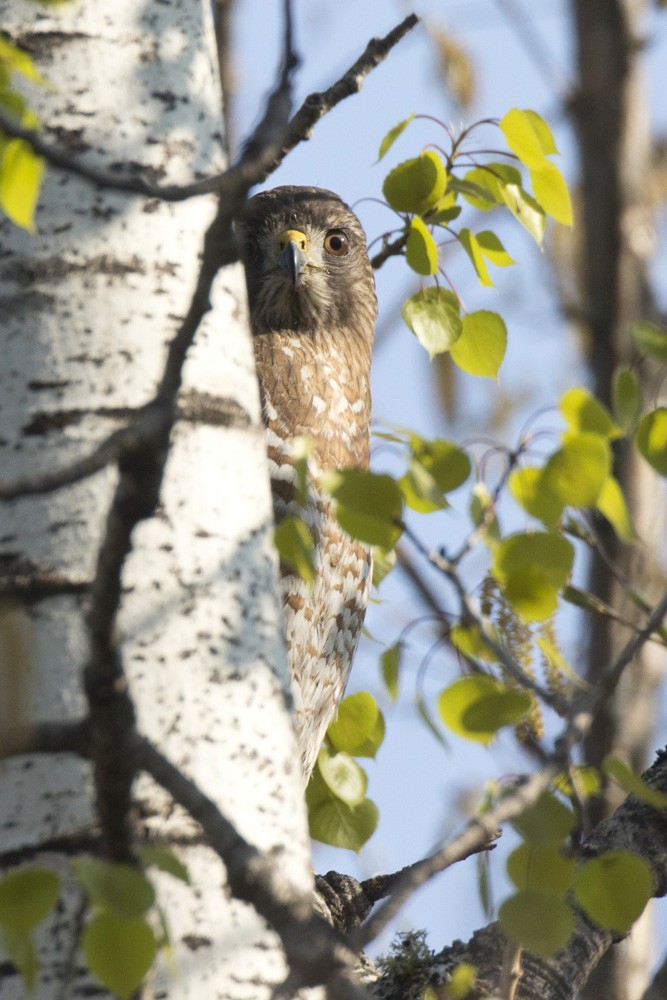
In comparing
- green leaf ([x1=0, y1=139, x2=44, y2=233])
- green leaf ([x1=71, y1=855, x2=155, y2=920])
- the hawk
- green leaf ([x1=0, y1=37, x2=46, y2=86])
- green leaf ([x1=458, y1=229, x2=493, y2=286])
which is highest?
the hawk

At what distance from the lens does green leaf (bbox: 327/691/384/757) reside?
86.8 inches

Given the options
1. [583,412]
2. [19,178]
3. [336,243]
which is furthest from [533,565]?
[336,243]

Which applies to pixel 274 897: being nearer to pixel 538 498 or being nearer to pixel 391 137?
pixel 538 498

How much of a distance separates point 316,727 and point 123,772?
6.85ft

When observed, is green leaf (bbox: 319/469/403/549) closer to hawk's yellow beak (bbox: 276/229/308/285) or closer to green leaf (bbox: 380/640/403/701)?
green leaf (bbox: 380/640/403/701)

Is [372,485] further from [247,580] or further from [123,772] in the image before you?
[123,772]

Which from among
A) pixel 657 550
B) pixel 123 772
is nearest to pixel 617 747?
pixel 657 550

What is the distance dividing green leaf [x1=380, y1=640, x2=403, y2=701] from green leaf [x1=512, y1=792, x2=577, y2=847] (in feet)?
1.39

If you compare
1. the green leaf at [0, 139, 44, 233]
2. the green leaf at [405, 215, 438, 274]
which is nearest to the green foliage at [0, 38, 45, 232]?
the green leaf at [0, 139, 44, 233]

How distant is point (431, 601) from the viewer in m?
6.28

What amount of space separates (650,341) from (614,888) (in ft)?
1.90

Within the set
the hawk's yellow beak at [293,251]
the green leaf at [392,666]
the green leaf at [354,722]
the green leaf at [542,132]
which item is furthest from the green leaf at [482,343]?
the hawk's yellow beak at [293,251]

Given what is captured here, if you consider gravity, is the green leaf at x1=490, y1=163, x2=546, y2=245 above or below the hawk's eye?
below

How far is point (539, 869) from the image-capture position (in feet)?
4.63
